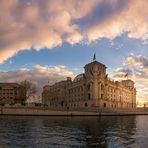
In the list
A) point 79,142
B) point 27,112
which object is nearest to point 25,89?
point 27,112

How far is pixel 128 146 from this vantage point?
41125 millimetres

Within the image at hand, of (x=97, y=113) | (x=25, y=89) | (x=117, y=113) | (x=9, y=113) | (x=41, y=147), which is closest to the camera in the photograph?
(x=41, y=147)

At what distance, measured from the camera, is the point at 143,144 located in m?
43.1

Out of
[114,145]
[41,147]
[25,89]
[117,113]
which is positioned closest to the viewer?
[41,147]

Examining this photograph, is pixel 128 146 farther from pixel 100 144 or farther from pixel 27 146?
pixel 27 146

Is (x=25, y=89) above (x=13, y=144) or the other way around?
above

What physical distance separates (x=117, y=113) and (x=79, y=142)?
133 metres

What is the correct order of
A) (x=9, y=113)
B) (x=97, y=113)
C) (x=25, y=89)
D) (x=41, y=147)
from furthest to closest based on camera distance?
(x=25, y=89)
(x=97, y=113)
(x=9, y=113)
(x=41, y=147)

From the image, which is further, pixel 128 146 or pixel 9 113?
pixel 9 113

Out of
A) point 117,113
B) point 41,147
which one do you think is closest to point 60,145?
point 41,147

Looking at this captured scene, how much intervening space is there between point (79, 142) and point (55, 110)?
10456cm

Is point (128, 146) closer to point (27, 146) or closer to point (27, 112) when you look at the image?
point (27, 146)

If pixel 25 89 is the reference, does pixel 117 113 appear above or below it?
below

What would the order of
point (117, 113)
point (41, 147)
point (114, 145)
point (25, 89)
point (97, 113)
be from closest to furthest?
point (41, 147)
point (114, 145)
point (97, 113)
point (117, 113)
point (25, 89)
